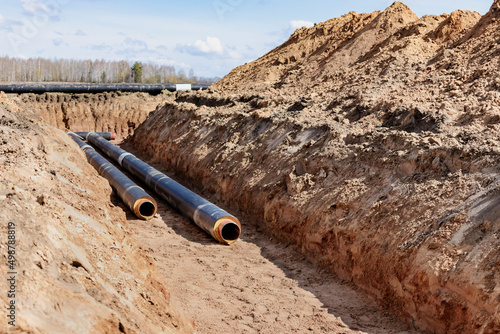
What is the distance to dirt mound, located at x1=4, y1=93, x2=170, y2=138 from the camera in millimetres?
25688

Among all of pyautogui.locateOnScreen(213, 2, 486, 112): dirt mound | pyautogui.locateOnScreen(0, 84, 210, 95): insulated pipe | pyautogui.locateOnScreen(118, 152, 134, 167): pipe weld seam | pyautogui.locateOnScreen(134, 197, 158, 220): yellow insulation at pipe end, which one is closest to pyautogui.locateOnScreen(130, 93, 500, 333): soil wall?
pyautogui.locateOnScreen(213, 2, 486, 112): dirt mound

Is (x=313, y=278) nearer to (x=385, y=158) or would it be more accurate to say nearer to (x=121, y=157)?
(x=385, y=158)

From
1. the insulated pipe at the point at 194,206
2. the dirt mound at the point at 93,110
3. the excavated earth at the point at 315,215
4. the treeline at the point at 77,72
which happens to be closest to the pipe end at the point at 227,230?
the insulated pipe at the point at 194,206

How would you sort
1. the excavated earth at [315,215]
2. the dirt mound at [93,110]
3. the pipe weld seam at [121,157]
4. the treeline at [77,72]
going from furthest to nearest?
the treeline at [77,72] → the dirt mound at [93,110] → the pipe weld seam at [121,157] → the excavated earth at [315,215]

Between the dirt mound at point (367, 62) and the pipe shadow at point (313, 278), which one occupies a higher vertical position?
the dirt mound at point (367, 62)

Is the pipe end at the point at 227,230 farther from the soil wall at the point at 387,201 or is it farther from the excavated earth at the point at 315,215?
the soil wall at the point at 387,201

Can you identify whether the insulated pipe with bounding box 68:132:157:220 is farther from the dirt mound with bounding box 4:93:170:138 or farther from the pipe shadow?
the dirt mound with bounding box 4:93:170:138

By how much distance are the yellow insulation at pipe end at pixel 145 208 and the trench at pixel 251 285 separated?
0.18 m

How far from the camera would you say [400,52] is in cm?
1488

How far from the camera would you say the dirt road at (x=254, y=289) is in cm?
695

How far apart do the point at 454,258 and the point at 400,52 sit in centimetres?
980

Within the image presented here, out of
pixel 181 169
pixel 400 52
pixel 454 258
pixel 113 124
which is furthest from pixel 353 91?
pixel 113 124

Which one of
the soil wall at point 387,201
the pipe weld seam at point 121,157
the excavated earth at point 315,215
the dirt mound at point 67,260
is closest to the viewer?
the dirt mound at point 67,260

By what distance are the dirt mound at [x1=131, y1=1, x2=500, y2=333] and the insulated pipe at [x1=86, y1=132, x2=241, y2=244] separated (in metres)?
0.98
